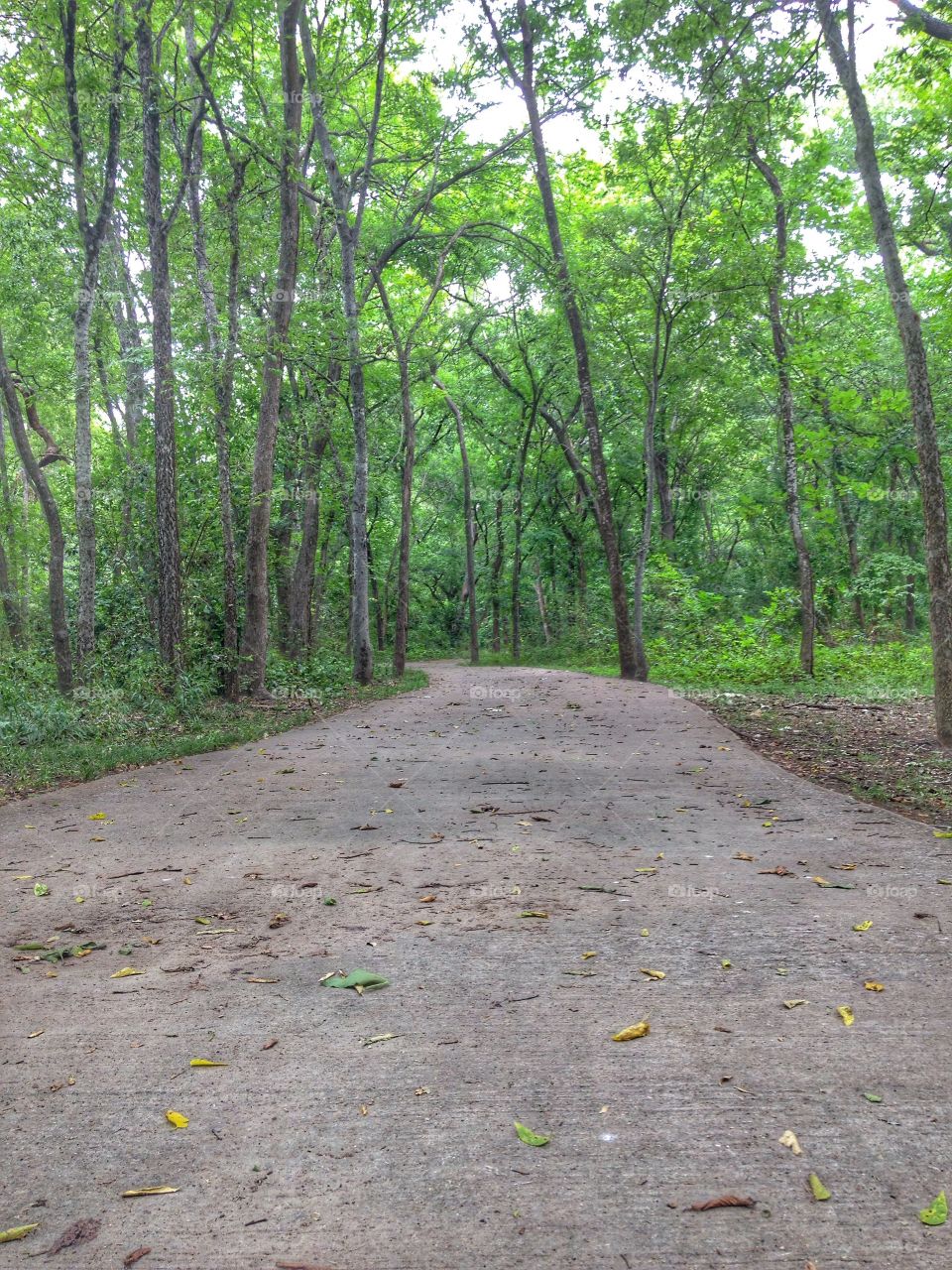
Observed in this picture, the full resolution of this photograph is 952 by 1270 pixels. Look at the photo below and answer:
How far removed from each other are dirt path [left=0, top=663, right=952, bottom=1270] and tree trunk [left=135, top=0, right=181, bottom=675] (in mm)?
6321

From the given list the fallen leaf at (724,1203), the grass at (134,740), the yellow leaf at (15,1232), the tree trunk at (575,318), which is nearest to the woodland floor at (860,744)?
the tree trunk at (575,318)

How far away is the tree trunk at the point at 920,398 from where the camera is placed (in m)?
8.36

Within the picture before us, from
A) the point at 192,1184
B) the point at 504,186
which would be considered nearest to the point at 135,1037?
the point at 192,1184

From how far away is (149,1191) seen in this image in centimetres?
221

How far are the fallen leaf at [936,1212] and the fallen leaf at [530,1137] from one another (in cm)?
96

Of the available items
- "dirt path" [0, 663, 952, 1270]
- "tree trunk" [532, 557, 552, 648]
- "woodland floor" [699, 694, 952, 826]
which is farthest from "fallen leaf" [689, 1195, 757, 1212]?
"tree trunk" [532, 557, 552, 648]

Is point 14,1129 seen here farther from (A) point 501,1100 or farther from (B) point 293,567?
(B) point 293,567

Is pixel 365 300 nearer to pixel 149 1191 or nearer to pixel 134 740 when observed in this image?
pixel 134 740

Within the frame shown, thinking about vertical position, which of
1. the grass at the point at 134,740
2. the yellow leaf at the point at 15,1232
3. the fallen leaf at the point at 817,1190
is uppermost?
the grass at the point at 134,740

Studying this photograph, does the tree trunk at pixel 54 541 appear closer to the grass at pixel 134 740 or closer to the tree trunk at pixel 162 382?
the tree trunk at pixel 162 382

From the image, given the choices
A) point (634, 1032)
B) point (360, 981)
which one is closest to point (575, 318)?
point (360, 981)

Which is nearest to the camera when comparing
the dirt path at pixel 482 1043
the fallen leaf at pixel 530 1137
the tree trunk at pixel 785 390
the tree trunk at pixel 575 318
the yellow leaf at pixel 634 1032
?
the dirt path at pixel 482 1043

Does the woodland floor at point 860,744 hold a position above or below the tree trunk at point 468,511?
below

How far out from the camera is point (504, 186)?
69.6ft
